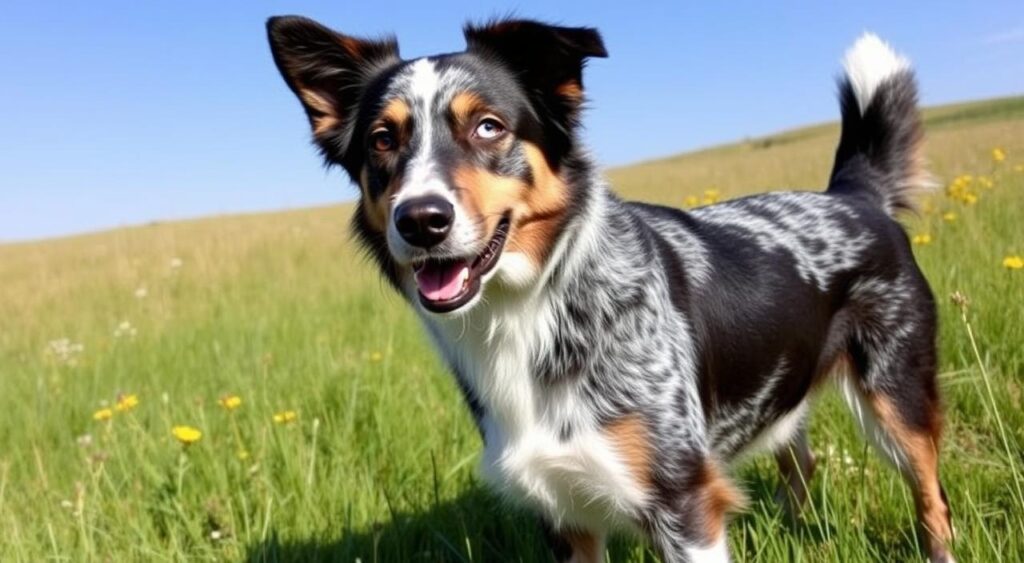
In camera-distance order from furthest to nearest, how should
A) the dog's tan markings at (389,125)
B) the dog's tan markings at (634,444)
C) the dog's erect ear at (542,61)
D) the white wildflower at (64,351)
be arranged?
the white wildflower at (64,351), the dog's erect ear at (542,61), the dog's tan markings at (389,125), the dog's tan markings at (634,444)

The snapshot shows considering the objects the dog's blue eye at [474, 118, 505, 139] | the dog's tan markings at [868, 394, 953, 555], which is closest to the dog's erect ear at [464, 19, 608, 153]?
the dog's blue eye at [474, 118, 505, 139]

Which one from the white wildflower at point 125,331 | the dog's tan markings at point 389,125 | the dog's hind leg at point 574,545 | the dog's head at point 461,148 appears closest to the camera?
the dog's head at point 461,148

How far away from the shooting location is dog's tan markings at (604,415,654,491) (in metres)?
2.69

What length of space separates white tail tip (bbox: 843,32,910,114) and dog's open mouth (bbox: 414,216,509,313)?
7.52ft

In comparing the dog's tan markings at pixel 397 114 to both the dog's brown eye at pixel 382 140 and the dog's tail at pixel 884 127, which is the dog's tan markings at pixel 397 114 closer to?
the dog's brown eye at pixel 382 140

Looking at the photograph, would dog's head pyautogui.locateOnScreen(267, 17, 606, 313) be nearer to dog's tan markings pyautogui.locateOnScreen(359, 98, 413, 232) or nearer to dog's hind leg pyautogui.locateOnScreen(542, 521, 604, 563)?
dog's tan markings pyautogui.locateOnScreen(359, 98, 413, 232)

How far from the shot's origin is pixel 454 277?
8.57 ft

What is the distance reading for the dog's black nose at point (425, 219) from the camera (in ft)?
7.94

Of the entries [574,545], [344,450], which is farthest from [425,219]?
[344,450]

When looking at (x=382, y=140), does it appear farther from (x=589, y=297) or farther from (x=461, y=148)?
(x=589, y=297)

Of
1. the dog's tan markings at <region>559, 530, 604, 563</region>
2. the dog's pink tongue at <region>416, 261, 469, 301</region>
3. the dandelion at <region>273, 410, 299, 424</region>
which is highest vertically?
the dog's pink tongue at <region>416, 261, 469, 301</region>

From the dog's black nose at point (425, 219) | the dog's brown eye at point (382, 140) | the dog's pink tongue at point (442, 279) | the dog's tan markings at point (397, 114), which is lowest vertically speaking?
the dog's pink tongue at point (442, 279)

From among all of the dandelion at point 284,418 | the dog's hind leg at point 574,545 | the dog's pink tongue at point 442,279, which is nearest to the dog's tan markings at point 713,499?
the dog's hind leg at point 574,545

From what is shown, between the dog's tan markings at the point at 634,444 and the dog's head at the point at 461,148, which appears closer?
the dog's head at the point at 461,148
